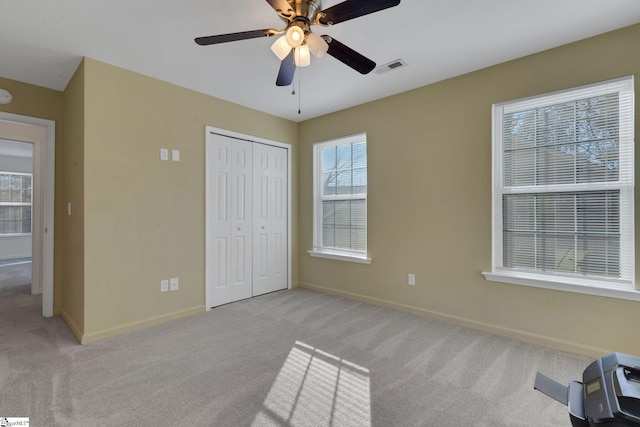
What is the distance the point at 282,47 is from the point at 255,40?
0.84 m

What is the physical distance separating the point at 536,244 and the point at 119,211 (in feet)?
13.0

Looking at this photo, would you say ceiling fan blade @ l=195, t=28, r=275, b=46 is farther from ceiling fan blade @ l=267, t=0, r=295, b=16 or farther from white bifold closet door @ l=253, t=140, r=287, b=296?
white bifold closet door @ l=253, t=140, r=287, b=296

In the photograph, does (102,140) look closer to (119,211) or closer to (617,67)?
(119,211)

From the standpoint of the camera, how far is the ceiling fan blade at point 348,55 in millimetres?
1818

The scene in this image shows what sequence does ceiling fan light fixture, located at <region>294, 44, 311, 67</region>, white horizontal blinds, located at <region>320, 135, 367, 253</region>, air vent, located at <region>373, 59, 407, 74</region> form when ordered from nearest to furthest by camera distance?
ceiling fan light fixture, located at <region>294, 44, 311, 67</region>, air vent, located at <region>373, 59, 407, 74</region>, white horizontal blinds, located at <region>320, 135, 367, 253</region>

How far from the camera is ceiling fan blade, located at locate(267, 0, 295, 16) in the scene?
5.09 feet

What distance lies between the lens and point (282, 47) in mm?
1797

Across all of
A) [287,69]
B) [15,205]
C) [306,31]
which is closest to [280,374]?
[287,69]

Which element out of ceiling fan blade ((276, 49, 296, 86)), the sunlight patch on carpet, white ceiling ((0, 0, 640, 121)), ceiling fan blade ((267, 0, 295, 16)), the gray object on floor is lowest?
the sunlight patch on carpet

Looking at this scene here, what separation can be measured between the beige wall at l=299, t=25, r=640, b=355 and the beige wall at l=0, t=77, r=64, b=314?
3262 mm

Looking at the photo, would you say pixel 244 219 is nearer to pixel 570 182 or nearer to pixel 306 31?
pixel 306 31

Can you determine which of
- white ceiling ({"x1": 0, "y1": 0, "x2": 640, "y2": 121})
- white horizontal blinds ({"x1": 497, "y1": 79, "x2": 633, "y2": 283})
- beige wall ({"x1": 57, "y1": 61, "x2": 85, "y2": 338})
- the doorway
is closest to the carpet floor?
beige wall ({"x1": 57, "y1": 61, "x2": 85, "y2": 338})

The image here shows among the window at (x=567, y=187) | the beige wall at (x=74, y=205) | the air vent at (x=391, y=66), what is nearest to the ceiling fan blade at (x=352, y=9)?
the air vent at (x=391, y=66)

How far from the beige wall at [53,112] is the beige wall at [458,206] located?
3.26 metres
